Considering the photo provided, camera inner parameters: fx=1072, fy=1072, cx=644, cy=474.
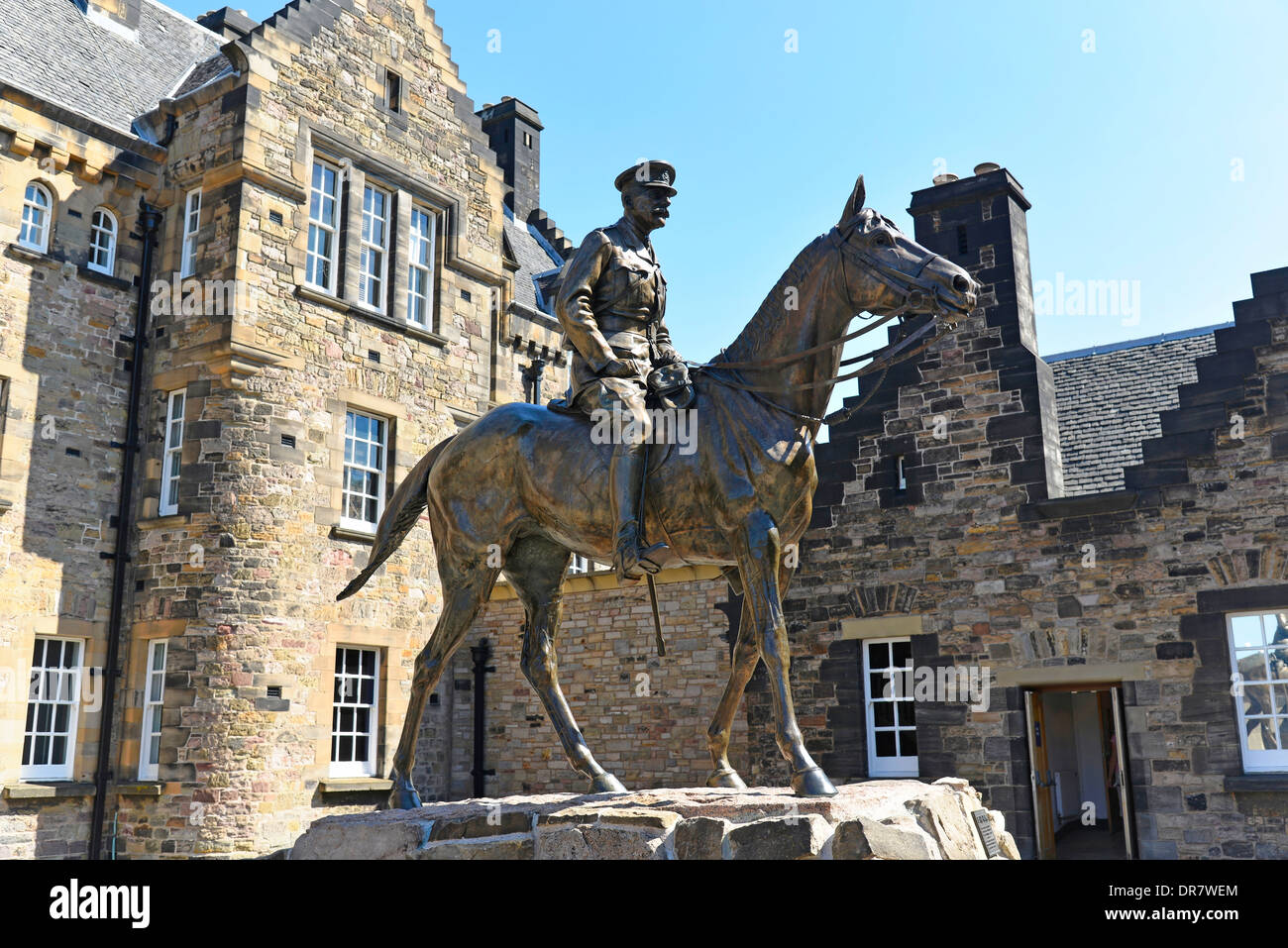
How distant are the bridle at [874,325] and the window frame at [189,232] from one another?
12048mm

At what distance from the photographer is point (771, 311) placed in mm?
6379

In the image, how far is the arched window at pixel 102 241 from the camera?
15.4 metres

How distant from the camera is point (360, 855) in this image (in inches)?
244

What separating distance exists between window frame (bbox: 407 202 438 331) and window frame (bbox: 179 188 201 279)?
3.42m

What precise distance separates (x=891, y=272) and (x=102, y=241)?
1357cm

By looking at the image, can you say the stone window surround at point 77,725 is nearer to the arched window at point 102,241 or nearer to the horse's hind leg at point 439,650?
the arched window at point 102,241

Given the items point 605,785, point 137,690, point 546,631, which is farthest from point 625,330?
point 137,690

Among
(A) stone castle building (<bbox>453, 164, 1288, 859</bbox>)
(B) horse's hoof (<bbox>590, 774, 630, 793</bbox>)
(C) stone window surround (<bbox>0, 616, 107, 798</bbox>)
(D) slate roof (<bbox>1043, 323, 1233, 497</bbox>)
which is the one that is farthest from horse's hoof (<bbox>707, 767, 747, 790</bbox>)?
(C) stone window surround (<bbox>0, 616, 107, 798</bbox>)

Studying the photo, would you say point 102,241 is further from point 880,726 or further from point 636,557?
point 880,726

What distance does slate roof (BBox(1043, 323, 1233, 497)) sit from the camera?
49.0ft

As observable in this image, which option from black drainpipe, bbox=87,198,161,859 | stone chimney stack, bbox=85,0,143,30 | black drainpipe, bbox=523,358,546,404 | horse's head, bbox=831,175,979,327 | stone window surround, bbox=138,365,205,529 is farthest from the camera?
black drainpipe, bbox=523,358,546,404

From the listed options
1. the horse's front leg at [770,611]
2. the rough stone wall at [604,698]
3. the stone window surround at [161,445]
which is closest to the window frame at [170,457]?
the stone window surround at [161,445]

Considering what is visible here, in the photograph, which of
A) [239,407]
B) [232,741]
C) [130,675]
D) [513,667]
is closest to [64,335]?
[239,407]

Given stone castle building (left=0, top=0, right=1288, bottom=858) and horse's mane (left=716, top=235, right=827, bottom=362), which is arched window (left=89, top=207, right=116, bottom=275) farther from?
horse's mane (left=716, top=235, right=827, bottom=362)
